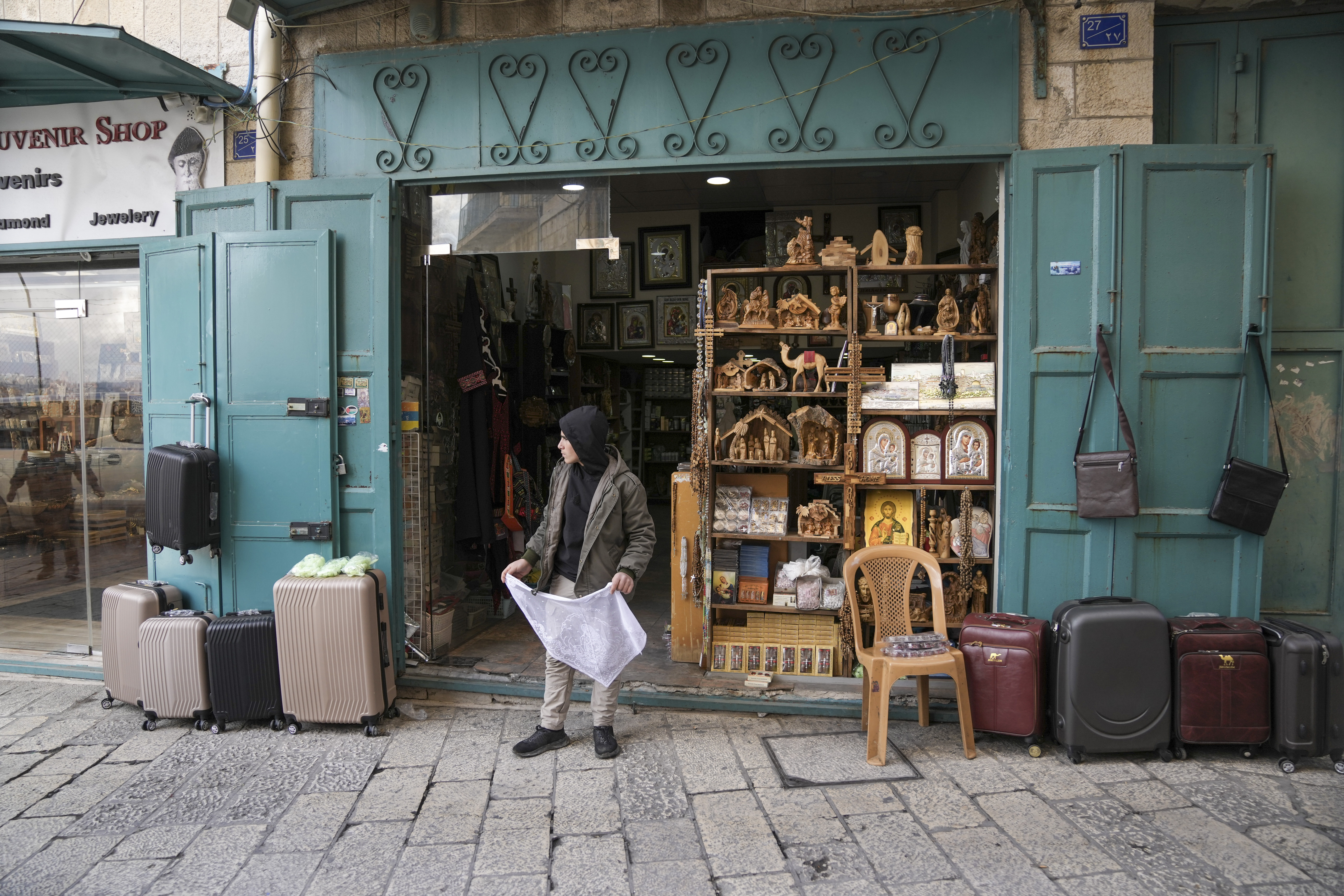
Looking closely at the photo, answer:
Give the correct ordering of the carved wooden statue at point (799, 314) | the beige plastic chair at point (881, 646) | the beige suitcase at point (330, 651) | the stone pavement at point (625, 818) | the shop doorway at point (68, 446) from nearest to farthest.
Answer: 1. the stone pavement at point (625, 818)
2. the beige plastic chair at point (881, 646)
3. the beige suitcase at point (330, 651)
4. the carved wooden statue at point (799, 314)
5. the shop doorway at point (68, 446)

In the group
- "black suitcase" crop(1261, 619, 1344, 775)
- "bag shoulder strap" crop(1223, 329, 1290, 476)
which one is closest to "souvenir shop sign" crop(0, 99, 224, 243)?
"bag shoulder strap" crop(1223, 329, 1290, 476)

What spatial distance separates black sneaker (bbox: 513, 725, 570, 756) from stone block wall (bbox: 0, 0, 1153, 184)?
12.0ft

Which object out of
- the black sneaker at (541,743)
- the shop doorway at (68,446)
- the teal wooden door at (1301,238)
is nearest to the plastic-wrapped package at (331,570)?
the black sneaker at (541,743)

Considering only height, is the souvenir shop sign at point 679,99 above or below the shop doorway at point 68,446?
above

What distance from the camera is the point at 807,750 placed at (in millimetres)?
3945

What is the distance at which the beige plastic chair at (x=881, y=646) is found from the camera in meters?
3.74

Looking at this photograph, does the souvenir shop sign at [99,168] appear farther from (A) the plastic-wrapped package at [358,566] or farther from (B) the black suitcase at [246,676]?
(B) the black suitcase at [246,676]

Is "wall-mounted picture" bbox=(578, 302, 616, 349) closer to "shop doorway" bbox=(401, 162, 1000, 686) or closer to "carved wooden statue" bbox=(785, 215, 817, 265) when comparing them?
"shop doorway" bbox=(401, 162, 1000, 686)

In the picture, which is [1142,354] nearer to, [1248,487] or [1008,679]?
[1248,487]

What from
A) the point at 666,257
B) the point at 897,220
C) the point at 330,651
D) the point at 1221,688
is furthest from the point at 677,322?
the point at 1221,688

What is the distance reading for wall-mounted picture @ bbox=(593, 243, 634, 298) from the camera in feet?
28.5

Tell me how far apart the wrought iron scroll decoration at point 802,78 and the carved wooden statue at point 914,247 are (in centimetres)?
75

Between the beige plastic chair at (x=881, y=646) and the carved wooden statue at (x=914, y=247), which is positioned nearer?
the beige plastic chair at (x=881, y=646)

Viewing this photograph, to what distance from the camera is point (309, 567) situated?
427cm
